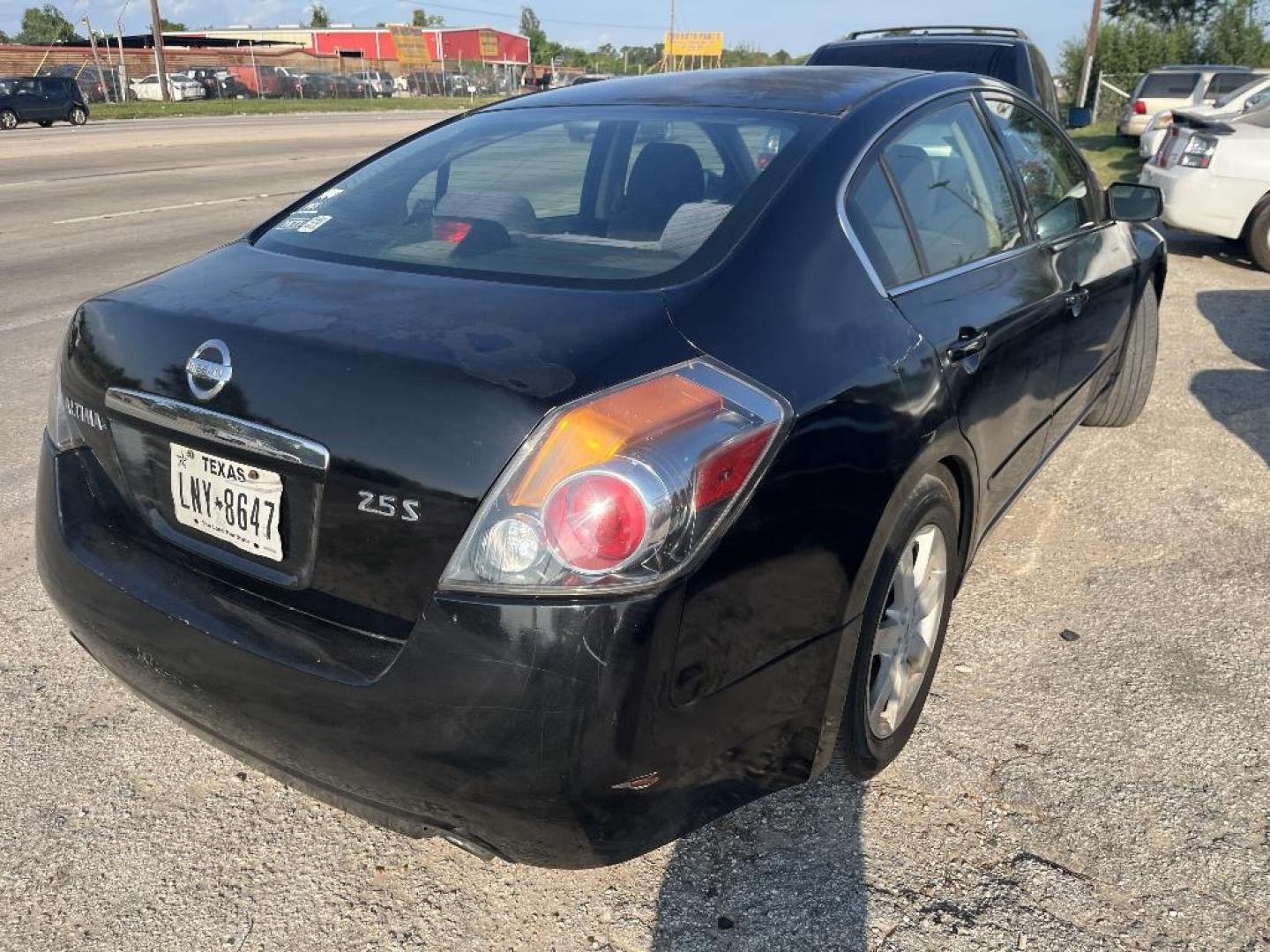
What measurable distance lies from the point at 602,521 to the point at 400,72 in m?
71.8

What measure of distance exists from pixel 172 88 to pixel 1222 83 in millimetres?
44877

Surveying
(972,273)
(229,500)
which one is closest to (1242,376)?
(972,273)

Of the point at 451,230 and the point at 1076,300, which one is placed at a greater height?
the point at 451,230

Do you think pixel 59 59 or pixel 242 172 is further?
pixel 59 59

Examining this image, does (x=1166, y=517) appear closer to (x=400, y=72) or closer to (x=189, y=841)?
(x=189, y=841)

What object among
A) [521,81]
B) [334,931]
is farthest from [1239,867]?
[521,81]

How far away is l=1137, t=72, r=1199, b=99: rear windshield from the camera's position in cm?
2141

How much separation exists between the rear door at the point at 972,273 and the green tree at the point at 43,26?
107644 millimetres

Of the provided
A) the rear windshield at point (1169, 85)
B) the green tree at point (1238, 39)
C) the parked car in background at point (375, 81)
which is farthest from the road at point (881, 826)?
the parked car in background at point (375, 81)

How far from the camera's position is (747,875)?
7.72ft

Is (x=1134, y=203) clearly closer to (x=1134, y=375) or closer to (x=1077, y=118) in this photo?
(x=1134, y=375)

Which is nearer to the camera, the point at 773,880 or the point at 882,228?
the point at 773,880

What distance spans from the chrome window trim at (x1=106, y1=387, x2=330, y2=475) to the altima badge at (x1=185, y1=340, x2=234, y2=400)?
36 millimetres

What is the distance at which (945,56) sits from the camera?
30.7ft
